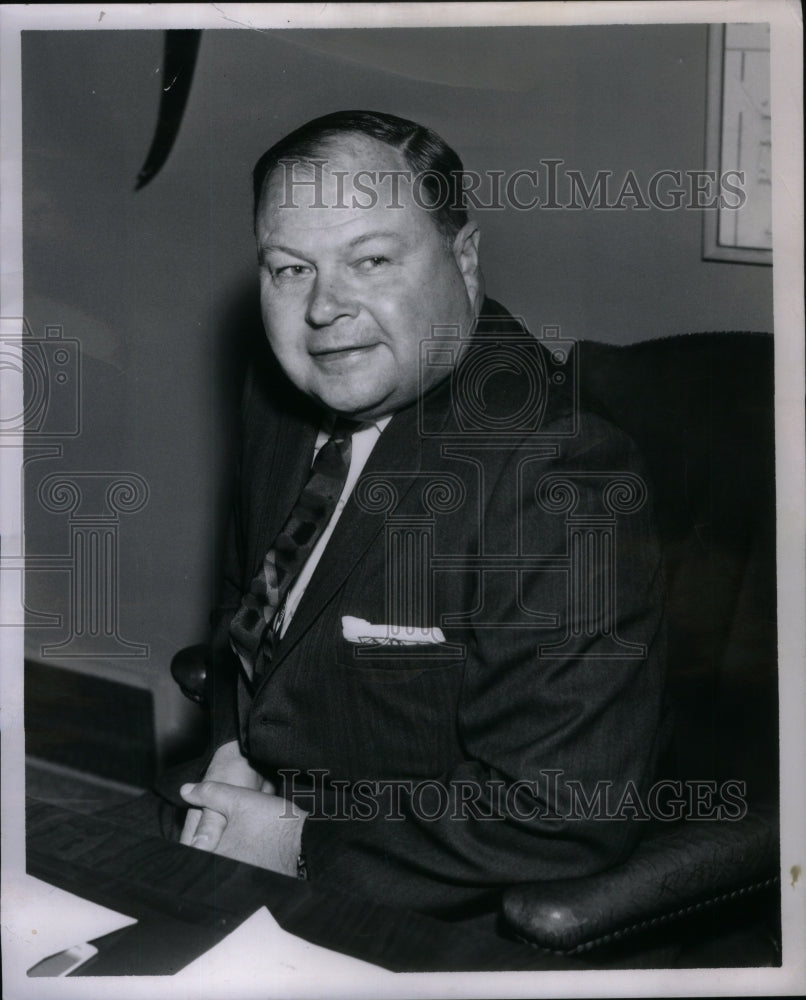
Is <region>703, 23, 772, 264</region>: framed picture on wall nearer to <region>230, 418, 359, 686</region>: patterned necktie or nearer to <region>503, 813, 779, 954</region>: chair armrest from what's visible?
<region>230, 418, 359, 686</region>: patterned necktie

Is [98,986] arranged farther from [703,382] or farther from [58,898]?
[703,382]

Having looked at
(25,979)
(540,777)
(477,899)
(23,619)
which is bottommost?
(25,979)

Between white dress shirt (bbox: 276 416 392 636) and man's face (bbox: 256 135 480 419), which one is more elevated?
man's face (bbox: 256 135 480 419)

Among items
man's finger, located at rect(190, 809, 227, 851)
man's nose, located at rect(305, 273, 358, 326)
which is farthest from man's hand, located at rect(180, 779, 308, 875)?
man's nose, located at rect(305, 273, 358, 326)

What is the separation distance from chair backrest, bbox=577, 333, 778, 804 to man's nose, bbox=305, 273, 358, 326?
28cm

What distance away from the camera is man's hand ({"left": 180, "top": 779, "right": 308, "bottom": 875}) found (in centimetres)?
111

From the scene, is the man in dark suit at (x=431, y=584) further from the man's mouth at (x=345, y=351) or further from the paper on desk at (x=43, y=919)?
the paper on desk at (x=43, y=919)

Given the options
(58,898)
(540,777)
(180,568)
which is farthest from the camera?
(180,568)

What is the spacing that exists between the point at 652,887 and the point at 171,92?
3.36 ft

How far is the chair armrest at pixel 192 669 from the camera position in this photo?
123 cm

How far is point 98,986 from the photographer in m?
1.09

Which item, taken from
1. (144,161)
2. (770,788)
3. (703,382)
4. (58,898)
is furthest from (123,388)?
(770,788)

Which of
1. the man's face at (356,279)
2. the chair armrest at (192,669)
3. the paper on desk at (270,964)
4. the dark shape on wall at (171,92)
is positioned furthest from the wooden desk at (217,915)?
Answer: the dark shape on wall at (171,92)

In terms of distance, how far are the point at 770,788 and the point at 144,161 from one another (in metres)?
1.06
